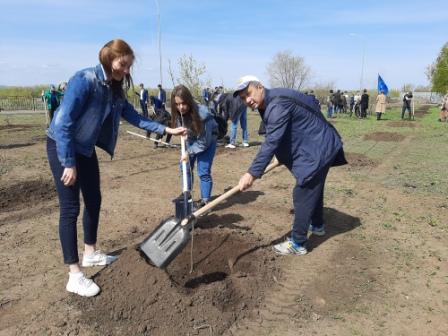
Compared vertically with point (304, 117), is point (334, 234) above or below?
below

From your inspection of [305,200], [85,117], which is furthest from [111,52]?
[305,200]

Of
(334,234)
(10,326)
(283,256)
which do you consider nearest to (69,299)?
(10,326)

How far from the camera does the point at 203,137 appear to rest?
479 cm

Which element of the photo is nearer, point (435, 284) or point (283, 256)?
point (435, 284)

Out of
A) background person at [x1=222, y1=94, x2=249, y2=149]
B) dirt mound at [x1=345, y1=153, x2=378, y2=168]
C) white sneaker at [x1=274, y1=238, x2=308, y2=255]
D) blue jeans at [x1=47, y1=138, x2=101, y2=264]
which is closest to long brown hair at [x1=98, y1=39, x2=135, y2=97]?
blue jeans at [x1=47, y1=138, x2=101, y2=264]

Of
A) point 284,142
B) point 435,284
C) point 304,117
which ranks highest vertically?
point 304,117

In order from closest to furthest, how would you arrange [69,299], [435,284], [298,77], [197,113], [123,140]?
[69,299]
[435,284]
[197,113]
[123,140]
[298,77]

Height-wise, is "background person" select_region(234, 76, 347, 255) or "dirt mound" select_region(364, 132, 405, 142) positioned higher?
"background person" select_region(234, 76, 347, 255)

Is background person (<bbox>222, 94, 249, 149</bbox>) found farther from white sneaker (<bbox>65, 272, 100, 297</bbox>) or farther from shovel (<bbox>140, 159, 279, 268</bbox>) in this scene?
white sneaker (<bbox>65, 272, 100, 297</bbox>)

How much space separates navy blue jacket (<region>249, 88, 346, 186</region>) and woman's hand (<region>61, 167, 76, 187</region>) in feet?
4.88

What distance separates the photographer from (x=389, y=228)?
4.90 meters

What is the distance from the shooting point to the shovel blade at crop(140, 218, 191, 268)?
10.7ft

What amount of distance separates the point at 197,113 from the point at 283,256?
1.90 m

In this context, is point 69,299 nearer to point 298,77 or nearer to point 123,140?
point 123,140
